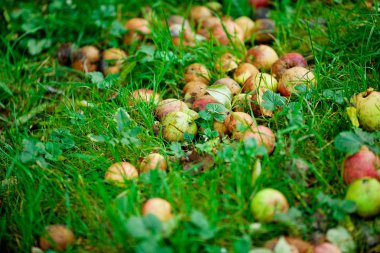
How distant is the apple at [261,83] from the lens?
2889mm

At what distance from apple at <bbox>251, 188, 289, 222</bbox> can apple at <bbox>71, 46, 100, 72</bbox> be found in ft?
6.66

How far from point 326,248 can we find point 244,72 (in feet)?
5.03

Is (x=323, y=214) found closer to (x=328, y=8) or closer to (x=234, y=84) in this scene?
(x=234, y=84)

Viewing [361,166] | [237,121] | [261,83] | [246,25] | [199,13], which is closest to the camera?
[361,166]

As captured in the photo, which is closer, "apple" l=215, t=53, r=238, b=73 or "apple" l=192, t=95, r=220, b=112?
"apple" l=192, t=95, r=220, b=112

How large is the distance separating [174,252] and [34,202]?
2.61 feet

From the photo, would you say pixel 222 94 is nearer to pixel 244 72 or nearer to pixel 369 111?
pixel 244 72

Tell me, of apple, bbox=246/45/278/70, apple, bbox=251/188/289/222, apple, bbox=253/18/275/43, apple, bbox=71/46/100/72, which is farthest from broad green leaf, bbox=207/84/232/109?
apple, bbox=71/46/100/72

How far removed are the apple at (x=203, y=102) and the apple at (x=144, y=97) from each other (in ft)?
0.93

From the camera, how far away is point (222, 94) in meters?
2.83

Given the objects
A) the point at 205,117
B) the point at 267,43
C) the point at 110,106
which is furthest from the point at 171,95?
the point at 267,43

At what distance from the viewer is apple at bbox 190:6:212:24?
389 cm

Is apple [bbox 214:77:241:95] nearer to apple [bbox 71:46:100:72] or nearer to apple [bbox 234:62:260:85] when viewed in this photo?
apple [bbox 234:62:260:85]

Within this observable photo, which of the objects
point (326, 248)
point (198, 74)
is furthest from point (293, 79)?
point (326, 248)
